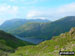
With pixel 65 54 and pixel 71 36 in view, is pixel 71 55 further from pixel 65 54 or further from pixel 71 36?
pixel 71 36

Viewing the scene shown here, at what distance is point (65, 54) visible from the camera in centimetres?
7212

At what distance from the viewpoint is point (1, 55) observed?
6289 inches

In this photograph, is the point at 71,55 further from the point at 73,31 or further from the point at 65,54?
the point at 73,31

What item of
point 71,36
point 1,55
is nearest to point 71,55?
point 1,55

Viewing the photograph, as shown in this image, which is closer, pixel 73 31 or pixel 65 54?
pixel 65 54

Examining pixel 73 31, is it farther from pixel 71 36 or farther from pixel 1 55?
pixel 1 55

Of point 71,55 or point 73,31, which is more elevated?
point 73,31

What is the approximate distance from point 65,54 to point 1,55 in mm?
101343

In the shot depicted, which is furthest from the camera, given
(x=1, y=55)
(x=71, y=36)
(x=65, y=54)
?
(x=71, y=36)

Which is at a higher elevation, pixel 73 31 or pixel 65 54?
pixel 73 31

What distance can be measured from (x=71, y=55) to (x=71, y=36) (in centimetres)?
12454

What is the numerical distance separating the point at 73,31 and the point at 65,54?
132m

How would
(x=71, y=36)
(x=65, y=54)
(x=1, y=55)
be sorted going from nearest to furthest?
1. (x=65, y=54)
2. (x=1, y=55)
3. (x=71, y=36)

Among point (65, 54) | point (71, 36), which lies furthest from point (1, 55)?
point (65, 54)
